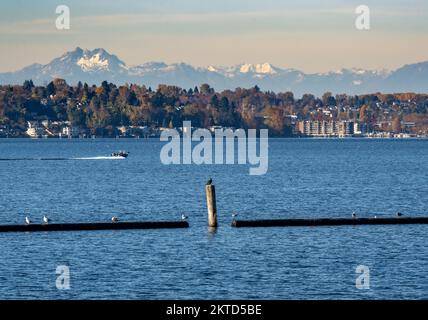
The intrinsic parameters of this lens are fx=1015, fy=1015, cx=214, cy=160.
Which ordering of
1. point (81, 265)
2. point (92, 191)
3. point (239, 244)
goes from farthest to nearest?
point (92, 191)
point (239, 244)
point (81, 265)

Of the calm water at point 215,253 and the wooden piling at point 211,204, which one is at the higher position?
the wooden piling at point 211,204

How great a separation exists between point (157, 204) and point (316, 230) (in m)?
33.3

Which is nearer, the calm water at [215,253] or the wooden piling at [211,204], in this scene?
the calm water at [215,253]

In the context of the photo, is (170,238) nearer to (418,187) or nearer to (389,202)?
(389,202)

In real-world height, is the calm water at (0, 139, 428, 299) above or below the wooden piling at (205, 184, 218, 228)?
below

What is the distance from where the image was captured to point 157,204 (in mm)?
96062

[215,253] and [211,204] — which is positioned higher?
[211,204]

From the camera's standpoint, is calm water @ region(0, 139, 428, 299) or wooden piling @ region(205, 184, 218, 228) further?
wooden piling @ region(205, 184, 218, 228)

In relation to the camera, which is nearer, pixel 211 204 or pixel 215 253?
pixel 215 253

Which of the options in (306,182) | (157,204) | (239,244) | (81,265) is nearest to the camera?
(81,265)

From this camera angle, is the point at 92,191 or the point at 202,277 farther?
the point at 92,191
